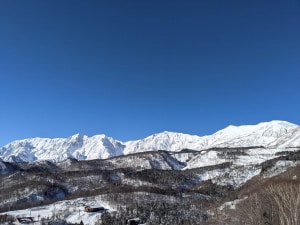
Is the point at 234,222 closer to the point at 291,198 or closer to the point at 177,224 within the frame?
the point at 291,198

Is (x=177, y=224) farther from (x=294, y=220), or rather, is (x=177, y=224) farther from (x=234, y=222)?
(x=294, y=220)

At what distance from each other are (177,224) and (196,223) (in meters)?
10.8

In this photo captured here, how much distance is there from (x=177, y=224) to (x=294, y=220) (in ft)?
459

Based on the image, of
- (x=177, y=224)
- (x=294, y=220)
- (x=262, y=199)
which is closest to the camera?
(x=294, y=220)

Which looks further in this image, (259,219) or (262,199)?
(262,199)

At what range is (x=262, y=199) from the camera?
95125 mm

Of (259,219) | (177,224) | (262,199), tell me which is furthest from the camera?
(177,224)

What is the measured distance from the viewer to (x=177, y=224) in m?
195

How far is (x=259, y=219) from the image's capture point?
254ft

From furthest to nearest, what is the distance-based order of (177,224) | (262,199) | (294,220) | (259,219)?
1. (177,224)
2. (262,199)
3. (259,219)
4. (294,220)

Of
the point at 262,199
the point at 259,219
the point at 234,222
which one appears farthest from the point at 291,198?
the point at 234,222

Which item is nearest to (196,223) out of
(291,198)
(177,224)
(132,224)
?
(177,224)

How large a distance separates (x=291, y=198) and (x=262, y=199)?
33495 millimetres

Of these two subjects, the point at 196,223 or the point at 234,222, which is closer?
the point at 234,222
